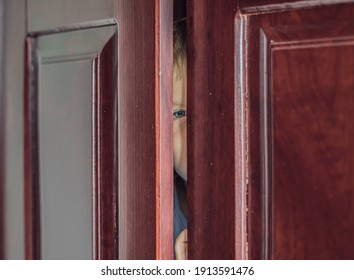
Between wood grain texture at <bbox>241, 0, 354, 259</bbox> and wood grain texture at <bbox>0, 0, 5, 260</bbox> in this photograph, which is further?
wood grain texture at <bbox>0, 0, 5, 260</bbox>

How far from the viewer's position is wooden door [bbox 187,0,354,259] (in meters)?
0.53

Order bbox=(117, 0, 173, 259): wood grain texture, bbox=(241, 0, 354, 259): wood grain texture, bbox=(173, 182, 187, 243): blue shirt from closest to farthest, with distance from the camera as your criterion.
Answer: bbox=(241, 0, 354, 259): wood grain texture → bbox=(117, 0, 173, 259): wood grain texture → bbox=(173, 182, 187, 243): blue shirt

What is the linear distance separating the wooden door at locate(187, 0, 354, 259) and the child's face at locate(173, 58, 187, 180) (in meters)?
0.08

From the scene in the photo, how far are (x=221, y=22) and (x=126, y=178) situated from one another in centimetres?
25

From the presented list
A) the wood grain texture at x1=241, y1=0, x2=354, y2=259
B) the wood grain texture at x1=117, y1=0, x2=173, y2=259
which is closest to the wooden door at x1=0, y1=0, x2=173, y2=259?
the wood grain texture at x1=117, y1=0, x2=173, y2=259

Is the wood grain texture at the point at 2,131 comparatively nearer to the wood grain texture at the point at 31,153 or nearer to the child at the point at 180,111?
the wood grain texture at the point at 31,153

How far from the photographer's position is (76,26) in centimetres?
72

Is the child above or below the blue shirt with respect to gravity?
above

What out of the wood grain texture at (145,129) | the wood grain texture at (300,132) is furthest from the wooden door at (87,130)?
the wood grain texture at (300,132)

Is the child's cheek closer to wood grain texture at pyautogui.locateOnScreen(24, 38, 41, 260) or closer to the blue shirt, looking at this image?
the blue shirt

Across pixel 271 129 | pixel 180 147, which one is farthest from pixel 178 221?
pixel 271 129

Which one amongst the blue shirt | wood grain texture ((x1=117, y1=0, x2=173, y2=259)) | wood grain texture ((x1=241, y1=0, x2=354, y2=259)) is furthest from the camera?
the blue shirt

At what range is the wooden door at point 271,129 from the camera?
0.53m
